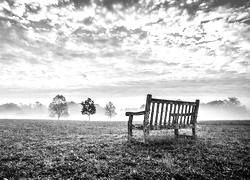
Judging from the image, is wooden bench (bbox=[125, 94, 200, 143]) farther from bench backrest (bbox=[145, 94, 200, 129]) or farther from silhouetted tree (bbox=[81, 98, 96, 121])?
silhouetted tree (bbox=[81, 98, 96, 121])

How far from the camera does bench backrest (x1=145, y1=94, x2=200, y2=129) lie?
10391mm

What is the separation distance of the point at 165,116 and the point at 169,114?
366 millimetres

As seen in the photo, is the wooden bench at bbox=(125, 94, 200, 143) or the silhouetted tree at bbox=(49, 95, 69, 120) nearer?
the wooden bench at bbox=(125, 94, 200, 143)

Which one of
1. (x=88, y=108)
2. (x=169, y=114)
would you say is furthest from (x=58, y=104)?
(x=169, y=114)

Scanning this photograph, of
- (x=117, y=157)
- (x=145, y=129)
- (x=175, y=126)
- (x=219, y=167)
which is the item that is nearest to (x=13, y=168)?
(x=117, y=157)

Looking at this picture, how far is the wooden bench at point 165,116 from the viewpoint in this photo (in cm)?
1029

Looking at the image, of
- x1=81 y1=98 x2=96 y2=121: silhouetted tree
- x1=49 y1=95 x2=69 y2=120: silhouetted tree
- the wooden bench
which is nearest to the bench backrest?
the wooden bench

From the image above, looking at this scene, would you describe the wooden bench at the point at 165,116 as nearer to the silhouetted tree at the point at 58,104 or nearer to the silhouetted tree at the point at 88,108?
the silhouetted tree at the point at 88,108

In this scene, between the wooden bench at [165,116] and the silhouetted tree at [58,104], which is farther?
the silhouetted tree at [58,104]

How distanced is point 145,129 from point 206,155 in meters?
3.30

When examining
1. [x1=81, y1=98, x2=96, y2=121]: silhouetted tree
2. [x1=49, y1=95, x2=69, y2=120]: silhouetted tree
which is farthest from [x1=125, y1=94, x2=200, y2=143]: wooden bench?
[x1=49, y1=95, x2=69, y2=120]: silhouetted tree

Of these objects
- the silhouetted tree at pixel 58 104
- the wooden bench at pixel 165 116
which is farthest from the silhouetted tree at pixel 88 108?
the wooden bench at pixel 165 116

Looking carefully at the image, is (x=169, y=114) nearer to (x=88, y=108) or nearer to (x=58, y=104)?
(x=88, y=108)

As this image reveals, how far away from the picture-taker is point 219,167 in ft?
21.9
